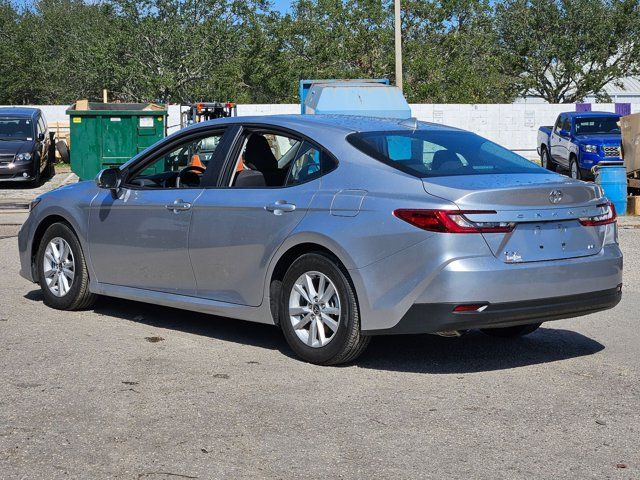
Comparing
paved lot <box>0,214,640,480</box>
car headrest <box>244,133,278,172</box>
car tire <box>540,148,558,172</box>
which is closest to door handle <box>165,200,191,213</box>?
car headrest <box>244,133,278,172</box>

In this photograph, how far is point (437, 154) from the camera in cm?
684

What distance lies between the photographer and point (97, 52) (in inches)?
1978

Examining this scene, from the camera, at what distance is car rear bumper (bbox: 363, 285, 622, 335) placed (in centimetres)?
610

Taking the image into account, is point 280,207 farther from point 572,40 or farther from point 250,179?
point 572,40

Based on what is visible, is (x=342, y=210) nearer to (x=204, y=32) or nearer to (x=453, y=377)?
(x=453, y=377)

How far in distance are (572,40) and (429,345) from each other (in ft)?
167

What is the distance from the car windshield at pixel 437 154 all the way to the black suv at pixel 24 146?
18.9 m

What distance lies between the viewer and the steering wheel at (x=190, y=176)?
790 cm

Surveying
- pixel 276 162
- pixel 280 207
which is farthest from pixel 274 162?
pixel 280 207

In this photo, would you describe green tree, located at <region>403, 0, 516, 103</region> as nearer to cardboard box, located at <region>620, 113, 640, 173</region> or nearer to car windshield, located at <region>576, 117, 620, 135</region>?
car windshield, located at <region>576, 117, 620, 135</region>

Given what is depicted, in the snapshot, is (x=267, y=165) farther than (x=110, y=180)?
No

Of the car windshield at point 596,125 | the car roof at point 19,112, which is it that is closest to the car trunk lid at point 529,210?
the car windshield at point 596,125

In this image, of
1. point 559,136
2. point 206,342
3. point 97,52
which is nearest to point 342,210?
point 206,342

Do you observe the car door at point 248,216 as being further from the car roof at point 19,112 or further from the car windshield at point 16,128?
the car roof at point 19,112
